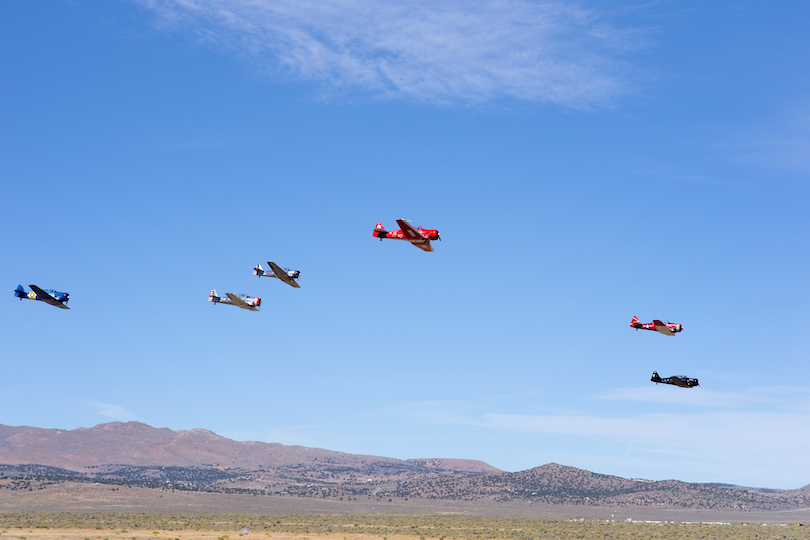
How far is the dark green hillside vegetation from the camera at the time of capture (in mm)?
92875

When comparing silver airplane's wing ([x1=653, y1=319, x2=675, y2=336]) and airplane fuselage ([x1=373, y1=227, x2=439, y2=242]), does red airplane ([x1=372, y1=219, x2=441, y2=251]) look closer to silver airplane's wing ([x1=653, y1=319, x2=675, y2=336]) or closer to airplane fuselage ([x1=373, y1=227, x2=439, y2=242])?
airplane fuselage ([x1=373, y1=227, x2=439, y2=242])

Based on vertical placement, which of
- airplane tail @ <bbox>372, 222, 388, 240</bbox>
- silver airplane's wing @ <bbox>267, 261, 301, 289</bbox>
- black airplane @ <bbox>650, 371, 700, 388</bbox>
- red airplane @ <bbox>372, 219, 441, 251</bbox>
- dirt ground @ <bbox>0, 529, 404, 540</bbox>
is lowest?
dirt ground @ <bbox>0, 529, 404, 540</bbox>

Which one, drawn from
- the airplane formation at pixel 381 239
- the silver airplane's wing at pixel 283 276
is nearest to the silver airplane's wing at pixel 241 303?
the airplane formation at pixel 381 239

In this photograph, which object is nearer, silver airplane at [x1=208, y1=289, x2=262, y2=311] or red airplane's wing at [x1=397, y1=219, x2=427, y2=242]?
red airplane's wing at [x1=397, y1=219, x2=427, y2=242]

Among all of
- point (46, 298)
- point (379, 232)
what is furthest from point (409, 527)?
point (46, 298)

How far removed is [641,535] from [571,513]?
213ft

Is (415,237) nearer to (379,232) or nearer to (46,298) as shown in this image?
(379,232)

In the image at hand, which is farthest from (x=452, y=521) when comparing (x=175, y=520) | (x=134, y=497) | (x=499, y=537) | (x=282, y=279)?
(x=134, y=497)

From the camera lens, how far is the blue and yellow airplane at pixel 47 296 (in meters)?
72.0

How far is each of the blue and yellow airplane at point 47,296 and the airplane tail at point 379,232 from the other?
94.7 feet

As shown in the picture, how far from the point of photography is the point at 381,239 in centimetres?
7375

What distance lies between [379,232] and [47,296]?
30.7 metres

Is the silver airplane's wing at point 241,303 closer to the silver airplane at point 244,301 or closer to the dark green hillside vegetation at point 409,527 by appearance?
the silver airplane at point 244,301

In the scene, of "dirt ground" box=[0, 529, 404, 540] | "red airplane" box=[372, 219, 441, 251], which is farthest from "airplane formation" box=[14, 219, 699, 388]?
"dirt ground" box=[0, 529, 404, 540]
